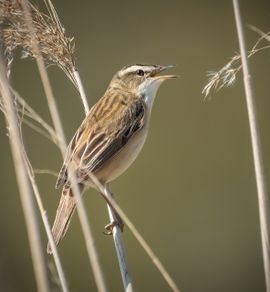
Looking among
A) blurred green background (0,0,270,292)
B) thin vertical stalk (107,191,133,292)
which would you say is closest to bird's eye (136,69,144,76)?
thin vertical stalk (107,191,133,292)

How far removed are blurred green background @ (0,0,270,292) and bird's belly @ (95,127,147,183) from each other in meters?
3.20

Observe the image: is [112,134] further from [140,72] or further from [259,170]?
[259,170]

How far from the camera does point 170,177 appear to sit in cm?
976

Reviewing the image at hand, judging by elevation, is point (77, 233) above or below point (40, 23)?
below

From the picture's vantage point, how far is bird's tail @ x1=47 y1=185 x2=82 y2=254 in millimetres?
4660

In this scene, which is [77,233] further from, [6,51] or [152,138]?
[6,51]

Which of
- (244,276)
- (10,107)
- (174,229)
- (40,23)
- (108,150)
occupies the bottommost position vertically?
(244,276)

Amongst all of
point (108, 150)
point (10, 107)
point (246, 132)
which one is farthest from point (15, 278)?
point (10, 107)

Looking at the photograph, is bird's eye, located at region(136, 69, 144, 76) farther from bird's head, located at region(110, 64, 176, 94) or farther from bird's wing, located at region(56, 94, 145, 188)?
bird's wing, located at region(56, 94, 145, 188)

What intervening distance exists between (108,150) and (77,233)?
4.75m

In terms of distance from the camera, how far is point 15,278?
29.1ft

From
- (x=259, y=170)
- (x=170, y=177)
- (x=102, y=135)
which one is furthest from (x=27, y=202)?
(x=170, y=177)

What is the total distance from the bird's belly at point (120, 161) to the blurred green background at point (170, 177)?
3.20 metres

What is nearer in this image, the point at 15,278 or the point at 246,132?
the point at 15,278
